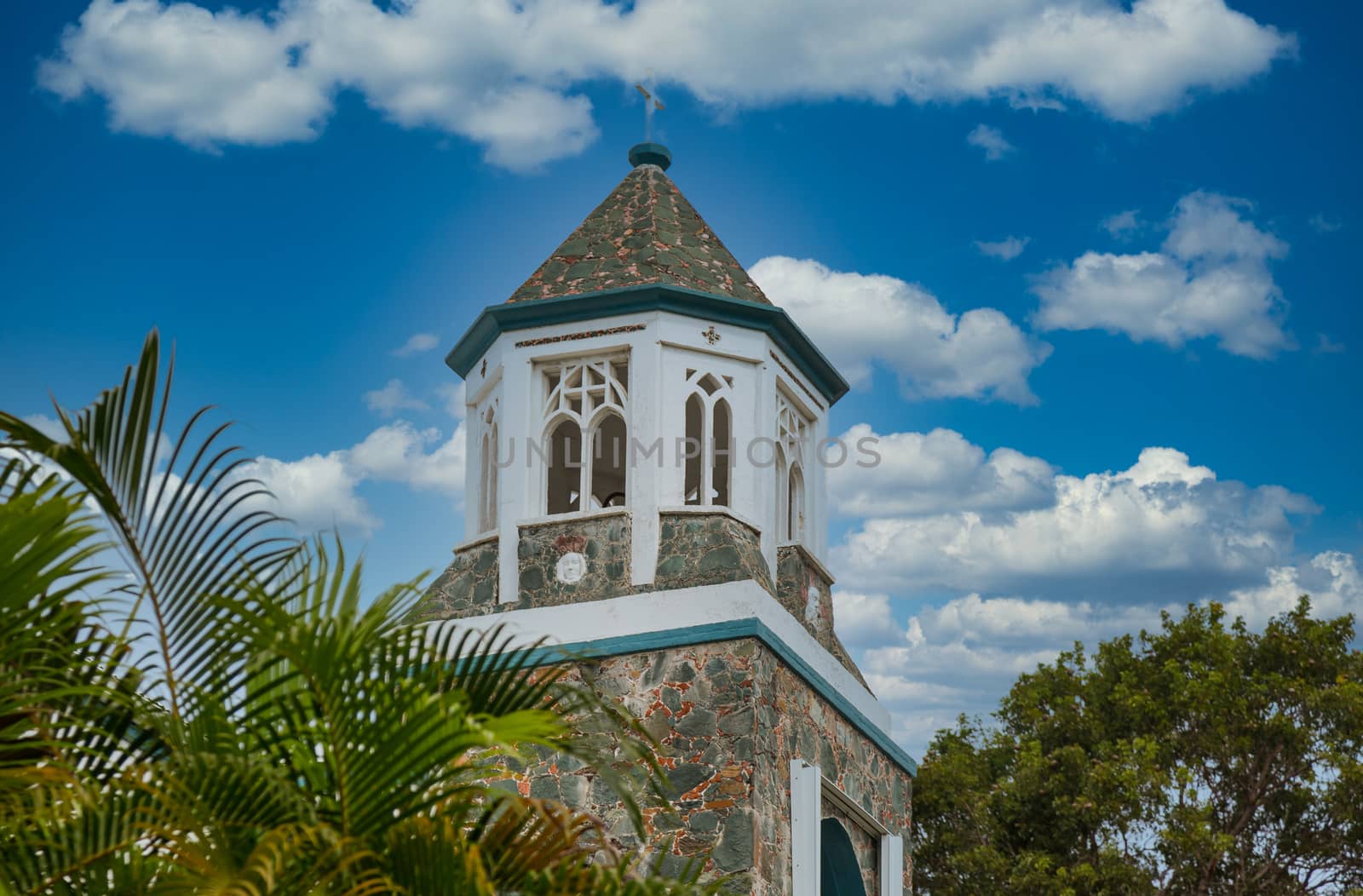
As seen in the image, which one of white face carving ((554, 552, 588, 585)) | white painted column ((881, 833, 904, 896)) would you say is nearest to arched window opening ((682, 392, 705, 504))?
white face carving ((554, 552, 588, 585))

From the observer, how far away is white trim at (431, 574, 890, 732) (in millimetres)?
12977

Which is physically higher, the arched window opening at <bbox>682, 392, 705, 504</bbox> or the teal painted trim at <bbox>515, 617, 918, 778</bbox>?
the arched window opening at <bbox>682, 392, 705, 504</bbox>

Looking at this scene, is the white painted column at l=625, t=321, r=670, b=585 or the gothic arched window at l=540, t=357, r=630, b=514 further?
the gothic arched window at l=540, t=357, r=630, b=514

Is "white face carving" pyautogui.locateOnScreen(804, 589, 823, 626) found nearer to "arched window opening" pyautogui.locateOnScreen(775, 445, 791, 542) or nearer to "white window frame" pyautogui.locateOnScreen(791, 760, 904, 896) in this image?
"arched window opening" pyautogui.locateOnScreen(775, 445, 791, 542)

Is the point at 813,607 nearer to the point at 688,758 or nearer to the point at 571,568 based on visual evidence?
the point at 571,568

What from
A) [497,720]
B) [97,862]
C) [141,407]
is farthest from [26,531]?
[497,720]

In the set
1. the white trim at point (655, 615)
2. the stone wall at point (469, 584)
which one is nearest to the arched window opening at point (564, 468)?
the stone wall at point (469, 584)

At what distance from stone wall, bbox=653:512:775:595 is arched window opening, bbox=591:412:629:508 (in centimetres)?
321

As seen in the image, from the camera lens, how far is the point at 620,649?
13.0 meters

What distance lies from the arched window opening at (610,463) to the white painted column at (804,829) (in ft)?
15.4

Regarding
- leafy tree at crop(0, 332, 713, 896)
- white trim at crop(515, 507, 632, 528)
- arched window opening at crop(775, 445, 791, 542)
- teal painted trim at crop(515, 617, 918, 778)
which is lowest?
leafy tree at crop(0, 332, 713, 896)

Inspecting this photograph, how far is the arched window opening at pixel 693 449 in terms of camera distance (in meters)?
14.5

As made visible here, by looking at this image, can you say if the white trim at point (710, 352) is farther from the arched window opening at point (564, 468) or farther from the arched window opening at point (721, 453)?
the arched window opening at point (564, 468)

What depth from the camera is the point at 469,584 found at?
14.4m
